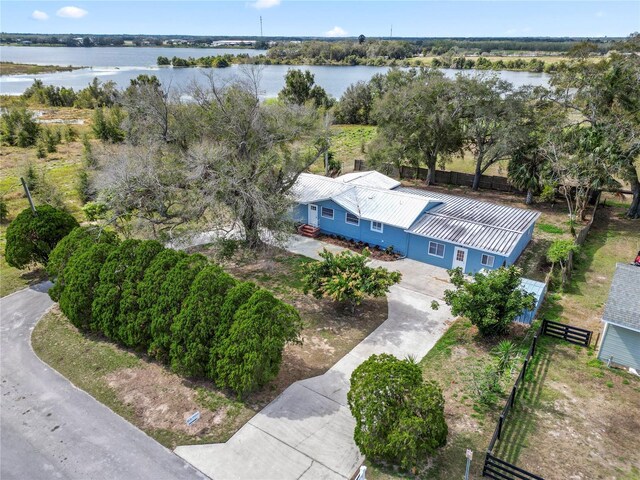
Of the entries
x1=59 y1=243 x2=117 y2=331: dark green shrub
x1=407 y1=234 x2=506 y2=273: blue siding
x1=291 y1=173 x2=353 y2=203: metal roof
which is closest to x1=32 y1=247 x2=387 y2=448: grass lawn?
x1=59 y1=243 x2=117 y2=331: dark green shrub

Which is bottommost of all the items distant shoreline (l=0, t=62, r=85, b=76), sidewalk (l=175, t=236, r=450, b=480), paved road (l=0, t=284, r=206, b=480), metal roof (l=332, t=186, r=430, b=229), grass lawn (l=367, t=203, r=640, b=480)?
paved road (l=0, t=284, r=206, b=480)

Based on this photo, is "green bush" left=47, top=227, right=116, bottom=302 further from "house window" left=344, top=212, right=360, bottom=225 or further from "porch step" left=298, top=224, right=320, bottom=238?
"house window" left=344, top=212, right=360, bottom=225

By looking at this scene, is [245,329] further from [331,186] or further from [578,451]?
[331,186]

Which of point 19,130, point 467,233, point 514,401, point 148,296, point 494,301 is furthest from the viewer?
point 19,130

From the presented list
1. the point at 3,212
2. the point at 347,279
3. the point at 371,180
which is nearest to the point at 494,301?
the point at 347,279

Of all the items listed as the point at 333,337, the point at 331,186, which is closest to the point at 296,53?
the point at 331,186

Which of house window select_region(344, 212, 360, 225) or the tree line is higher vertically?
the tree line

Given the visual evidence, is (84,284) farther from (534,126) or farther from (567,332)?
(534,126)
